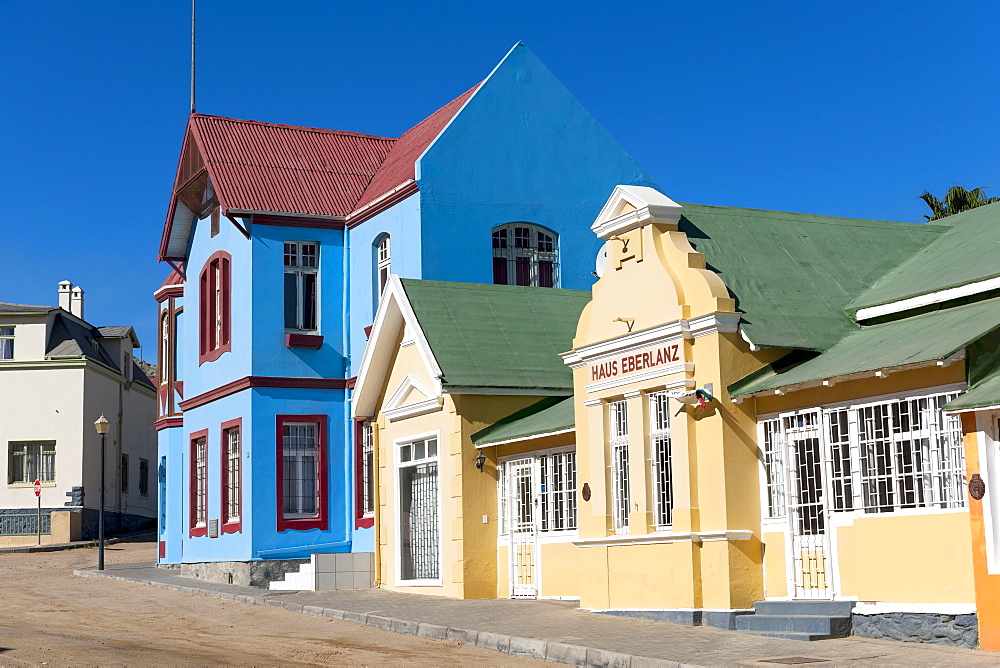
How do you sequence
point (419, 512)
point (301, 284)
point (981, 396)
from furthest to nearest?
point (301, 284)
point (419, 512)
point (981, 396)

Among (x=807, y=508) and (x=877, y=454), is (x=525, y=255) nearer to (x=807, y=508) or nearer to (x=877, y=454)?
(x=807, y=508)

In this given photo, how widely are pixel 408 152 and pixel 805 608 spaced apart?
15.7 meters

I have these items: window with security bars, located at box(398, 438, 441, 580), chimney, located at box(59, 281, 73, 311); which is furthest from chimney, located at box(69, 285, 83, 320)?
window with security bars, located at box(398, 438, 441, 580)

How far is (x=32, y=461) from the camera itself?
153 ft

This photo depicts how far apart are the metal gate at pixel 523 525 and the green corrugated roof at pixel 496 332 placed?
1.42m

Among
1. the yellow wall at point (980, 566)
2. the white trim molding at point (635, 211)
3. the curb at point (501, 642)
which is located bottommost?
the curb at point (501, 642)

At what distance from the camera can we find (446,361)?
69.5ft

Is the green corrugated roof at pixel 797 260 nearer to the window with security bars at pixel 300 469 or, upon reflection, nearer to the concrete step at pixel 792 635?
the concrete step at pixel 792 635

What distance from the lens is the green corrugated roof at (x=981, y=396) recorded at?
12.3m

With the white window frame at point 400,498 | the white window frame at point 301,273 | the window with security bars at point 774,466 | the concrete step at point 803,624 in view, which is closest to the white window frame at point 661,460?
the window with security bars at point 774,466

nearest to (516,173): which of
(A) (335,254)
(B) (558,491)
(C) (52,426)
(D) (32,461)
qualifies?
(A) (335,254)

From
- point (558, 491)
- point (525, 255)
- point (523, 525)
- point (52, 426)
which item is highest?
point (525, 255)

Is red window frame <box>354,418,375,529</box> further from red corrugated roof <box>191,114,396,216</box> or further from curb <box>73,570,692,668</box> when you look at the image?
curb <box>73,570,692,668</box>

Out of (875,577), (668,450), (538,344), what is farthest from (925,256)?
(538,344)
